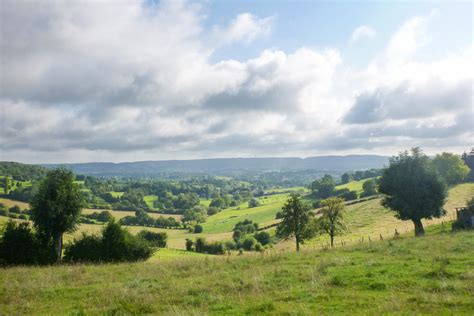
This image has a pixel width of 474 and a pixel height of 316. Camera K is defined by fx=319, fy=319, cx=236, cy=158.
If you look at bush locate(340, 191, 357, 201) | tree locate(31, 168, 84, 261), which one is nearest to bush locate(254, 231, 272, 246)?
bush locate(340, 191, 357, 201)

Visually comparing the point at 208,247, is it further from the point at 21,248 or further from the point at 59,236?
the point at 21,248

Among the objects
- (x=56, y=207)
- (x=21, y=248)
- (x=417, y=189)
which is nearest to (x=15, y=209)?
(x=56, y=207)

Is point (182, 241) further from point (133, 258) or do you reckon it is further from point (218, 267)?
point (218, 267)

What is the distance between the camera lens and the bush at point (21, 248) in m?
29.5

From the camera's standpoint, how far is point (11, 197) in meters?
168

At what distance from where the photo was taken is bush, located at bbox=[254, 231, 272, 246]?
102688 mm

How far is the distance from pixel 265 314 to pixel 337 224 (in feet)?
183

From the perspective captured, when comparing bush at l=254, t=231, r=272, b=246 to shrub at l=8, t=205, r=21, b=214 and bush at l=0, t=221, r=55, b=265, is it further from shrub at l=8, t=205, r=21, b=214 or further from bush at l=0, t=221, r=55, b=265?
shrub at l=8, t=205, r=21, b=214

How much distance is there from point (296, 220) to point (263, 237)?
47.3 meters

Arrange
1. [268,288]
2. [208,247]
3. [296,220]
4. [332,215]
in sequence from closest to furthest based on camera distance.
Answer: [268,288], [296,220], [332,215], [208,247]

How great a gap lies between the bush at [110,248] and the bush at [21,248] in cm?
254

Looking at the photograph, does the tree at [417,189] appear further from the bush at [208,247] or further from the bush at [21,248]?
the bush at [208,247]

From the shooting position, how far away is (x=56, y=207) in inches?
1441

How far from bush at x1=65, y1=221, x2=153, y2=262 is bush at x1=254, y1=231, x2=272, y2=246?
232 ft
